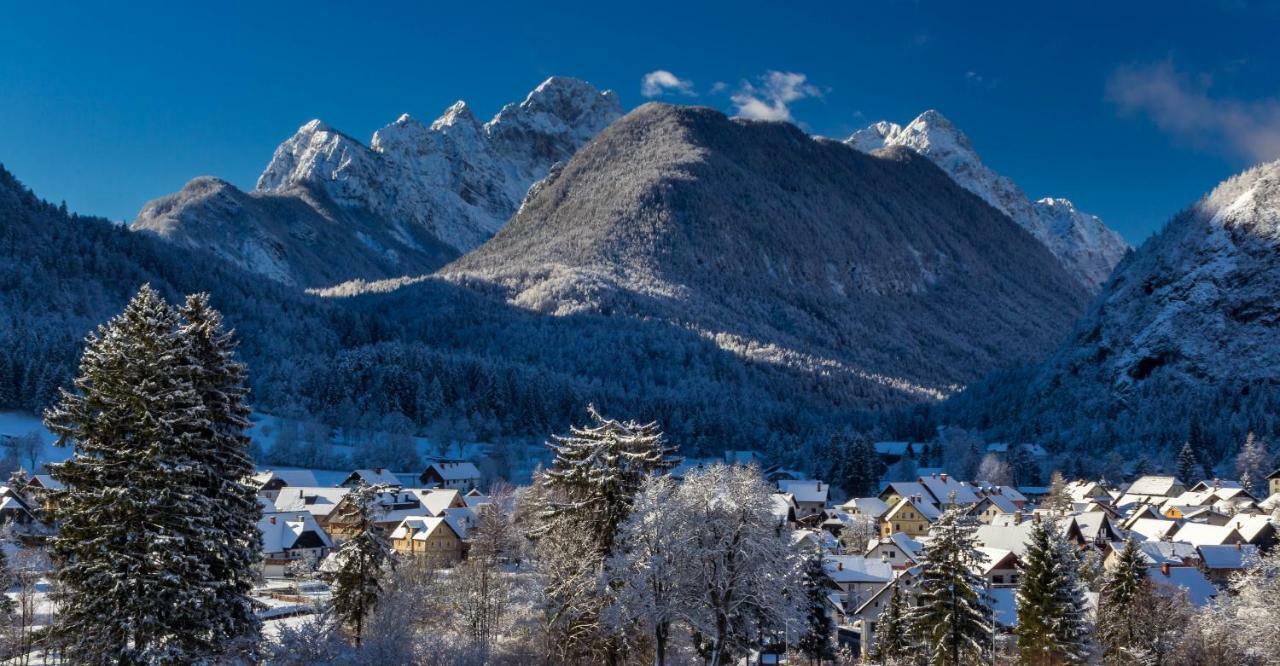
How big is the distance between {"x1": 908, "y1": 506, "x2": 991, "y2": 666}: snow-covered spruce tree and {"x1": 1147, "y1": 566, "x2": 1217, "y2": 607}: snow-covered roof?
18.0m

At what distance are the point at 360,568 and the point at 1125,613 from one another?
108 feet

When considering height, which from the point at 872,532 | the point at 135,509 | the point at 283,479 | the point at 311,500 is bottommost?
the point at 872,532

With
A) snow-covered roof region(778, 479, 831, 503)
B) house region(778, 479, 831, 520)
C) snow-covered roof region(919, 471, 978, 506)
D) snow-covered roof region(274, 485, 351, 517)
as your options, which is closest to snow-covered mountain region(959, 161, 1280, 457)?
snow-covered roof region(919, 471, 978, 506)

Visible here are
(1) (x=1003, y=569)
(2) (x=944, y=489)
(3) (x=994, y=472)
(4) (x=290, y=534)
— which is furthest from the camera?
(3) (x=994, y=472)

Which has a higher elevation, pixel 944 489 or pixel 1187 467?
pixel 944 489

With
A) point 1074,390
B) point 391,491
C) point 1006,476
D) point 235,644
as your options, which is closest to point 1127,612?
point 235,644

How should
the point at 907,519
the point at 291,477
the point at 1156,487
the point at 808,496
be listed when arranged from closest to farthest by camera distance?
the point at 907,519
the point at 1156,487
the point at 808,496
the point at 291,477

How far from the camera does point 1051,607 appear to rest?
43.0 meters

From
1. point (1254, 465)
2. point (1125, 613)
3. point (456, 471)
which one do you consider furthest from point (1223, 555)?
point (456, 471)

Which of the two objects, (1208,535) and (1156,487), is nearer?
(1208,535)

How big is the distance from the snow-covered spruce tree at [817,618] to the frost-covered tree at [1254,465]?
8384cm

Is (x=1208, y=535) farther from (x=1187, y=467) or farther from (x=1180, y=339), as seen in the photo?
(x=1180, y=339)

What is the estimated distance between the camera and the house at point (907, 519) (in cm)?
9388

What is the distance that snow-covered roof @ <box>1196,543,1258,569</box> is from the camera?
65.9 metres
